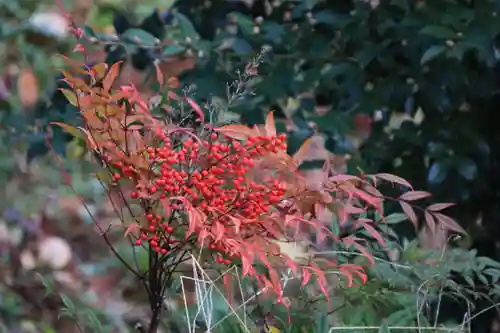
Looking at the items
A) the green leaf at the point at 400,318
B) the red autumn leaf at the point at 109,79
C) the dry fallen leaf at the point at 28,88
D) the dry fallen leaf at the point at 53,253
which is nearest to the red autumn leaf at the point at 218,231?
the red autumn leaf at the point at 109,79

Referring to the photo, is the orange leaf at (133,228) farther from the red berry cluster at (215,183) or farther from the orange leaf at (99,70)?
the orange leaf at (99,70)

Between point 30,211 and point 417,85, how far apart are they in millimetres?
1189

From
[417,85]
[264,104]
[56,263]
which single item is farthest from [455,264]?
[56,263]

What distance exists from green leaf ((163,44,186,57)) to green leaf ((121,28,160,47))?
0.03m

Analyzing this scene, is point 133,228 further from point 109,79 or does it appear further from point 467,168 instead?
point 467,168

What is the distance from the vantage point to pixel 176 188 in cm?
98

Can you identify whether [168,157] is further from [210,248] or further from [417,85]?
[417,85]

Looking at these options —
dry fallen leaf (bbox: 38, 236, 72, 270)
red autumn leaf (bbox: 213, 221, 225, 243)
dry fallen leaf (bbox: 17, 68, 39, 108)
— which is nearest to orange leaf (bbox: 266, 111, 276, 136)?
red autumn leaf (bbox: 213, 221, 225, 243)

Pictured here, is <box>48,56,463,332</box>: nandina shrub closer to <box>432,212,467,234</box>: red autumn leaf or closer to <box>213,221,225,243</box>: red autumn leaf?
<box>213,221,225,243</box>: red autumn leaf

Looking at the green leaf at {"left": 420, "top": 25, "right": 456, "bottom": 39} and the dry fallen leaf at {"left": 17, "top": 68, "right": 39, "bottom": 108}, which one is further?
the dry fallen leaf at {"left": 17, "top": 68, "right": 39, "bottom": 108}

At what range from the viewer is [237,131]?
0.95m

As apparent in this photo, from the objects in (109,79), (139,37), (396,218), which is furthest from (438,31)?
(109,79)

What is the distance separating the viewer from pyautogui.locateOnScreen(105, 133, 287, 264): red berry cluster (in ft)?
3.18

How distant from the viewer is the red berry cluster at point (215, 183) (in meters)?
0.97
